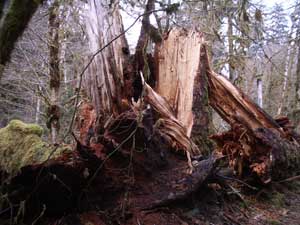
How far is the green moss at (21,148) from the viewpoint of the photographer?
2537 mm

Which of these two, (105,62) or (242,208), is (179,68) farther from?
(242,208)

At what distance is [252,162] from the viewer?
3549 millimetres

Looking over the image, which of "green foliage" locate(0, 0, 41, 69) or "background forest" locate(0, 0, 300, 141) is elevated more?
"background forest" locate(0, 0, 300, 141)

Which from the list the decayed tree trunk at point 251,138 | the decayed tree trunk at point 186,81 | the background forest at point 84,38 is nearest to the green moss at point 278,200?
the decayed tree trunk at point 251,138

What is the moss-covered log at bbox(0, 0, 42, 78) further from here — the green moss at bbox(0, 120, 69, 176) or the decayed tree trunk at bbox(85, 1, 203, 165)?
the decayed tree trunk at bbox(85, 1, 203, 165)

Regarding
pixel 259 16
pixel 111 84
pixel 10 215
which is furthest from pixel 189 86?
pixel 10 215

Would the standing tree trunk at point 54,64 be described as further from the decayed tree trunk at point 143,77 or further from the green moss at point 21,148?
the green moss at point 21,148

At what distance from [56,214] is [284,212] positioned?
2.59m

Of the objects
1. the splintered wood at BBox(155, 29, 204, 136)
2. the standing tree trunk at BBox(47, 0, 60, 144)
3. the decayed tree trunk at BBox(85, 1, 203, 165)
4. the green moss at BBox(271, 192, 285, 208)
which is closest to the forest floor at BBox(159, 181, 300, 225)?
the green moss at BBox(271, 192, 285, 208)

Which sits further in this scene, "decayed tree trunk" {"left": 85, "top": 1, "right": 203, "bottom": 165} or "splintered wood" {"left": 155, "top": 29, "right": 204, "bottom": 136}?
"splintered wood" {"left": 155, "top": 29, "right": 204, "bottom": 136}

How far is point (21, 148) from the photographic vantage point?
2.76 metres

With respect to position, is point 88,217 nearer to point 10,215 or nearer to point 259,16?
point 10,215

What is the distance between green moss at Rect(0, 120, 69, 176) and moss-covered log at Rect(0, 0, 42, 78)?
40.7 inches

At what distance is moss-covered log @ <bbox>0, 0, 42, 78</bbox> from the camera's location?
1778mm
